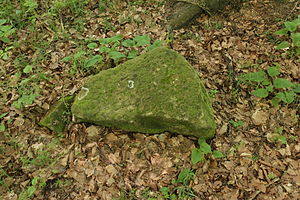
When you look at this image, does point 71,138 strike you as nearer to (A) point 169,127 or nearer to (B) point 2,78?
(A) point 169,127

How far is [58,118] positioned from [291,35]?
154 inches

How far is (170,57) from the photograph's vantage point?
3.56 metres

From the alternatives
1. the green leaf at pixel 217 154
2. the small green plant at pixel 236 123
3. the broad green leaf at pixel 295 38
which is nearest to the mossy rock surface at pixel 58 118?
the green leaf at pixel 217 154

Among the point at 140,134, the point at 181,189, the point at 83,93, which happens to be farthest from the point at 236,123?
the point at 83,93

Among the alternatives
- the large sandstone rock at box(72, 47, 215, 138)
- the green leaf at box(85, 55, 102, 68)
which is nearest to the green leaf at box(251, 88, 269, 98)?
the large sandstone rock at box(72, 47, 215, 138)

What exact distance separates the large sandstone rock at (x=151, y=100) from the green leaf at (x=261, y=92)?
0.85m

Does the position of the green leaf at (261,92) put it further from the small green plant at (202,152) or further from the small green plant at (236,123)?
the small green plant at (202,152)

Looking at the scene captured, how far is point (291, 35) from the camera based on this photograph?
4.37m

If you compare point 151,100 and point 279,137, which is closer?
point 151,100

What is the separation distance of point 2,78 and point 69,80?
1099mm

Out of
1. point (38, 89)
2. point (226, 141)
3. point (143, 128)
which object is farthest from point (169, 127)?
point (38, 89)

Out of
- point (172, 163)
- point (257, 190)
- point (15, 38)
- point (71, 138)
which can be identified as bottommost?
point (257, 190)

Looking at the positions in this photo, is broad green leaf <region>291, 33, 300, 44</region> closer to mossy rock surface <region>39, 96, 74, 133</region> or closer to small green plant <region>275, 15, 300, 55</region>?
small green plant <region>275, 15, 300, 55</region>

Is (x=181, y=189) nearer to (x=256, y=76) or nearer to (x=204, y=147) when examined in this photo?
(x=204, y=147)
